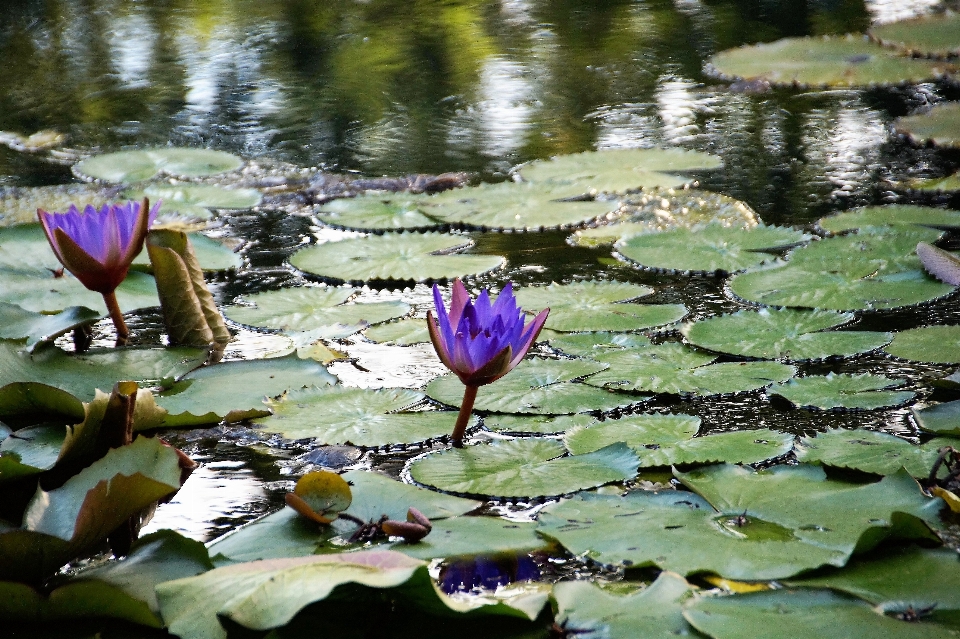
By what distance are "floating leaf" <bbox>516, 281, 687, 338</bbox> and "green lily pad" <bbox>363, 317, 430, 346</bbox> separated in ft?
0.71

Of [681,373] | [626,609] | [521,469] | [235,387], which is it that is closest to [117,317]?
[235,387]

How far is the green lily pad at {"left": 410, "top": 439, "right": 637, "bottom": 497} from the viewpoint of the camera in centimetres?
123

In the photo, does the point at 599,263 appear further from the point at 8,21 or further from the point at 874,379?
the point at 8,21

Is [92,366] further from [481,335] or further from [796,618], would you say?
[796,618]

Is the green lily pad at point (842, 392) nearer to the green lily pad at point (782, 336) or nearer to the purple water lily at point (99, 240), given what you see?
the green lily pad at point (782, 336)

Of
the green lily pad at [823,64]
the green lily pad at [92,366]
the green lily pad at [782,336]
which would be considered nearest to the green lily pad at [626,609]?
the green lily pad at [782,336]

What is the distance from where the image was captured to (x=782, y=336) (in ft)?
5.77

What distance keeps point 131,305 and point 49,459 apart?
84 cm

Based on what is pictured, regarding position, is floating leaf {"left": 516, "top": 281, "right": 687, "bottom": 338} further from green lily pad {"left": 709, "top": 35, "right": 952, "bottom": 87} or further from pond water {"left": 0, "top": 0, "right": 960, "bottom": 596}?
green lily pad {"left": 709, "top": 35, "right": 952, "bottom": 87}

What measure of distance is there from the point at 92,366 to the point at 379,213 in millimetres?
1134

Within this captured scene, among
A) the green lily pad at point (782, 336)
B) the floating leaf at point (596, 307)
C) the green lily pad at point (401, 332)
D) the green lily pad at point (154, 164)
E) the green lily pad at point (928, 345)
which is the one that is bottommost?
the green lily pad at point (154, 164)

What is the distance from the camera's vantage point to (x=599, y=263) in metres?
2.28

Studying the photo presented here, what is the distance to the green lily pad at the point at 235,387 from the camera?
150 centimetres

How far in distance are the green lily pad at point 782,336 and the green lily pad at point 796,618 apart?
0.79 m
